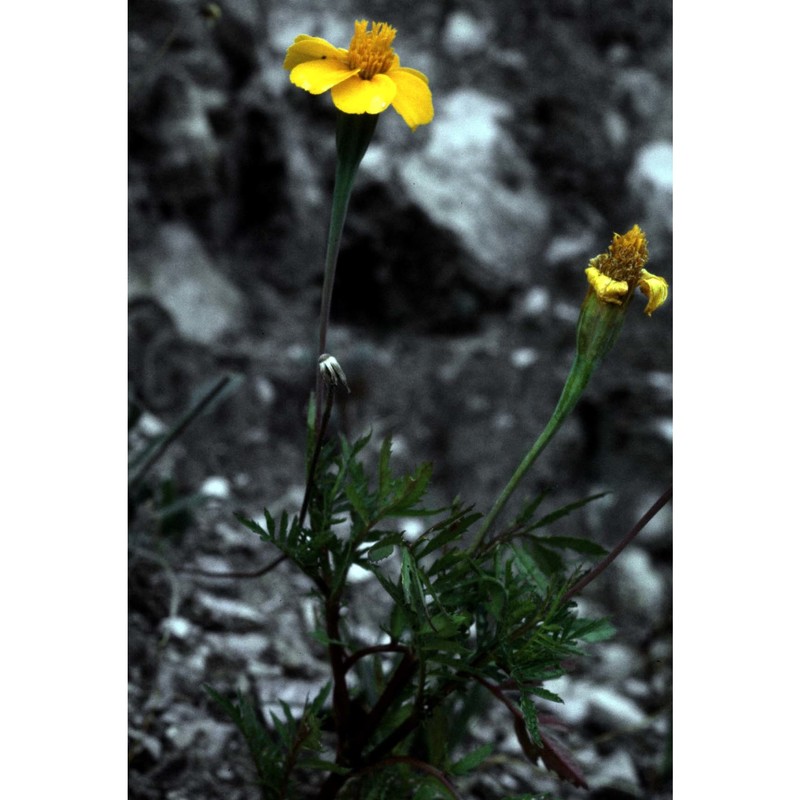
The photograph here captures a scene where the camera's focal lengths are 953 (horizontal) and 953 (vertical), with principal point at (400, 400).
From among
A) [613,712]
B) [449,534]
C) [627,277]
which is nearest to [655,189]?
[613,712]

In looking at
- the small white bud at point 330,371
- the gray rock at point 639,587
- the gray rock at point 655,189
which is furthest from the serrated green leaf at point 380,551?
the gray rock at point 655,189

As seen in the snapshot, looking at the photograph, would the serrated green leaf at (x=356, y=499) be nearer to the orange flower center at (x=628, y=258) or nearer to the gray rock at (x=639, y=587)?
the orange flower center at (x=628, y=258)

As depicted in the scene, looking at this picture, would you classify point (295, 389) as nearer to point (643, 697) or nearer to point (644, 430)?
point (644, 430)

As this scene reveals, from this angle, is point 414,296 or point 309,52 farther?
point 414,296

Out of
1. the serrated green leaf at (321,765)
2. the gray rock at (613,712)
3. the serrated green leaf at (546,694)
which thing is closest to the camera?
the serrated green leaf at (546,694)

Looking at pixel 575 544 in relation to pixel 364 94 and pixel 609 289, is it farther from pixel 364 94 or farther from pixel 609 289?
pixel 364 94

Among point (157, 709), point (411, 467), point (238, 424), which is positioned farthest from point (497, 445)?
point (157, 709)

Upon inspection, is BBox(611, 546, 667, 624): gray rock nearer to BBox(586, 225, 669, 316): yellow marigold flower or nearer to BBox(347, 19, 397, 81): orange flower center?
BBox(586, 225, 669, 316): yellow marigold flower

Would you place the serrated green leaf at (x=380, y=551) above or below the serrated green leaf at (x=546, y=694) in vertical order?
above
